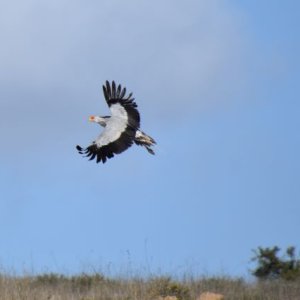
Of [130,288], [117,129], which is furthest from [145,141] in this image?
[130,288]

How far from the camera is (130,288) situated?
1320 cm

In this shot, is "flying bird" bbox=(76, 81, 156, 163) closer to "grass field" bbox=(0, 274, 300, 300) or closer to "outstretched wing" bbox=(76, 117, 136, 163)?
"outstretched wing" bbox=(76, 117, 136, 163)

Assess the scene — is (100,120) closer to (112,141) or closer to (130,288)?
(112,141)

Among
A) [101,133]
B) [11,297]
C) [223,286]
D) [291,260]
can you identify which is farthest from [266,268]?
[11,297]

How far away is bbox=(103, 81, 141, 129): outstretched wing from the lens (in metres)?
14.8

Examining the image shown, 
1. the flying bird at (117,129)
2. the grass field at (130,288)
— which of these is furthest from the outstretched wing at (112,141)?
the grass field at (130,288)

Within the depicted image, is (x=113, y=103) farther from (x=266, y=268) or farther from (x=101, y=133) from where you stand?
(x=266, y=268)

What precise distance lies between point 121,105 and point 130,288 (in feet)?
10.6

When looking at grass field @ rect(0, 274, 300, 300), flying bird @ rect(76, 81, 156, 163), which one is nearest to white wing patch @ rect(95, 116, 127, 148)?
flying bird @ rect(76, 81, 156, 163)

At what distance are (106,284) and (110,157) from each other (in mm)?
1981

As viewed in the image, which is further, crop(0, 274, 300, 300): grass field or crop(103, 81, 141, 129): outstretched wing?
crop(103, 81, 141, 129): outstretched wing

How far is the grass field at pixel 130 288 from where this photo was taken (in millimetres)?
12711

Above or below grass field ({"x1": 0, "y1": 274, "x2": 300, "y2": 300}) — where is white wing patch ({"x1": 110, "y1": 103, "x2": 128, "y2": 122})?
above

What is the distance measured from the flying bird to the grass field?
2006mm
